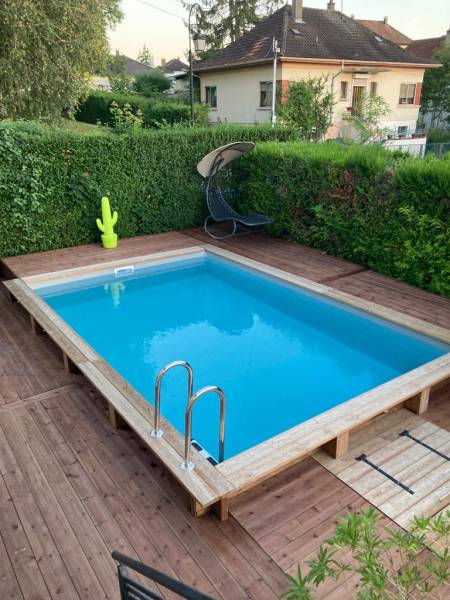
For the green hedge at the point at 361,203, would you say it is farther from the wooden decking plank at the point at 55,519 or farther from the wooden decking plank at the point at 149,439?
the wooden decking plank at the point at 55,519

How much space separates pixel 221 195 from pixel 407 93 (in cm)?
1961

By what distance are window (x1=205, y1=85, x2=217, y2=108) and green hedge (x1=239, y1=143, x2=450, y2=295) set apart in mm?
17261

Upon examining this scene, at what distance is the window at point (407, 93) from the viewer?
2352 cm

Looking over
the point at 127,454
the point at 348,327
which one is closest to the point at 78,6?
the point at 348,327

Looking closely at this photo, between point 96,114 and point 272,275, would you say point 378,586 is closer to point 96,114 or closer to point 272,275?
point 272,275

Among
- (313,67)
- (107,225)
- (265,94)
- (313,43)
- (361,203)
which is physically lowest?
(107,225)

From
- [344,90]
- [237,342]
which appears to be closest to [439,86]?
[344,90]

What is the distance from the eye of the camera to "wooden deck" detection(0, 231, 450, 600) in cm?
242

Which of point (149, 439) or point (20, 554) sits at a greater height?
point (149, 439)

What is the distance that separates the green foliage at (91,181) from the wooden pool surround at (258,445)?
2280 mm

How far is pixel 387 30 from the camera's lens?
109ft

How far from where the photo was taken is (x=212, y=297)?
671 cm

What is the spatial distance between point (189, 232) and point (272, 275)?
2565mm

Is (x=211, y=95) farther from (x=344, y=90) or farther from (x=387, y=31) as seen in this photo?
(x=387, y=31)
